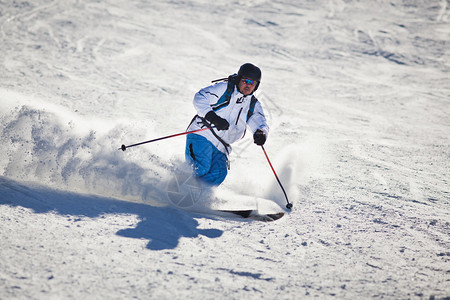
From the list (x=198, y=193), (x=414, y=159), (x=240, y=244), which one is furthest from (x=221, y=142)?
(x=414, y=159)

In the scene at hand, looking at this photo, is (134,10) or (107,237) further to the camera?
(134,10)

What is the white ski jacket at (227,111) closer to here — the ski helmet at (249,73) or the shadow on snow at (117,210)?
the ski helmet at (249,73)

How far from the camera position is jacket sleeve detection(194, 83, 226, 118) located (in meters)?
4.76

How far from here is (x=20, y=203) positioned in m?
4.14

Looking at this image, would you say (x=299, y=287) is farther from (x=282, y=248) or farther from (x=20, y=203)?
(x=20, y=203)

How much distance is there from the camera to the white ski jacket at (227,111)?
4.80 metres

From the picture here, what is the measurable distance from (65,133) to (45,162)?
444 millimetres

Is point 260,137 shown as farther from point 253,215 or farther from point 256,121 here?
point 253,215

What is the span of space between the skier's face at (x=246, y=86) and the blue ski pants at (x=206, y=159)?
76 centimetres

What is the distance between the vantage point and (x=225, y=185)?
5.65 m

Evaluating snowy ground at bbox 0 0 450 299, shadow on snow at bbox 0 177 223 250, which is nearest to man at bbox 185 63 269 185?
snowy ground at bbox 0 0 450 299

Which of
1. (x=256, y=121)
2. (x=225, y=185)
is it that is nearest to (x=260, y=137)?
(x=256, y=121)

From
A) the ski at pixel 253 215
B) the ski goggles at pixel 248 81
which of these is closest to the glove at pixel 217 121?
the ski goggles at pixel 248 81

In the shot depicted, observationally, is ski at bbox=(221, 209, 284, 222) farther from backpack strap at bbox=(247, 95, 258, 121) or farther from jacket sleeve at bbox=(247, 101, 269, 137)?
backpack strap at bbox=(247, 95, 258, 121)
